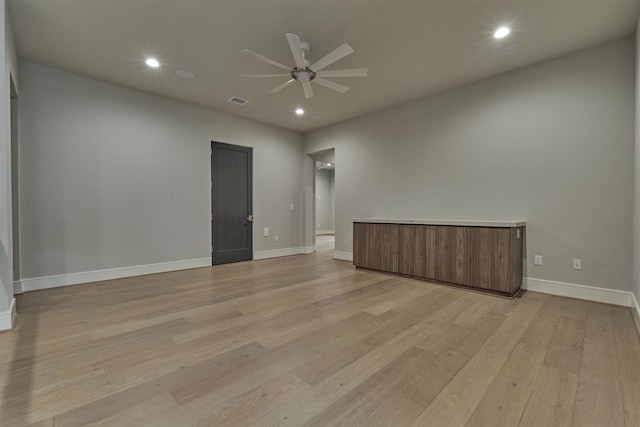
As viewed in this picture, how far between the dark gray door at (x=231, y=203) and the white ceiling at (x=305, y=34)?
160 centimetres

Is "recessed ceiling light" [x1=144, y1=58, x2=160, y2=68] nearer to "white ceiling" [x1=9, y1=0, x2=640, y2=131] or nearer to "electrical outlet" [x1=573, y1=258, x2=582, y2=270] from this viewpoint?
"white ceiling" [x1=9, y1=0, x2=640, y2=131]

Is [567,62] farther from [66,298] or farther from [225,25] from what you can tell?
[66,298]

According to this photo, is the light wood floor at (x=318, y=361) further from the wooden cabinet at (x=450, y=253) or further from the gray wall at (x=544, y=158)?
the gray wall at (x=544, y=158)

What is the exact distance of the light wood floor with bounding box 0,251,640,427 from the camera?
1.42m

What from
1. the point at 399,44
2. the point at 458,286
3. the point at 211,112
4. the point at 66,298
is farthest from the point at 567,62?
the point at 66,298

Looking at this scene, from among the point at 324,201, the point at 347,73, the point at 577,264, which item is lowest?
the point at 577,264

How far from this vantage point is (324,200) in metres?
13.2

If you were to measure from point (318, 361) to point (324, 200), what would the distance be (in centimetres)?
1138

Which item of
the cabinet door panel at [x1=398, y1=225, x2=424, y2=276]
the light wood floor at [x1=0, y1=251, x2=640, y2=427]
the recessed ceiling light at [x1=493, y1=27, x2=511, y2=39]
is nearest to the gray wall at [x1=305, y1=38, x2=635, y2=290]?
the cabinet door panel at [x1=398, y1=225, x2=424, y2=276]

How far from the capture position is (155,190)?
4613 millimetres

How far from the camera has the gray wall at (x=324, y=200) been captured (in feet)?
42.0

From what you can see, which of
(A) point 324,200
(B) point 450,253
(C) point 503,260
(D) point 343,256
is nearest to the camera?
(C) point 503,260

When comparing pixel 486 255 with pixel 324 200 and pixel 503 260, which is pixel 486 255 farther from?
pixel 324 200

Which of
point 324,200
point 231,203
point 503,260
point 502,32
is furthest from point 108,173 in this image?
point 324,200
